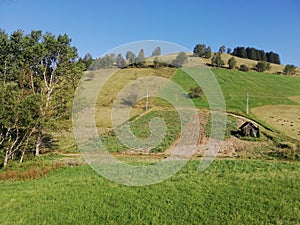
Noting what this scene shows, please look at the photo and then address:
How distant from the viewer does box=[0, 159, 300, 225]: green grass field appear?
934 cm

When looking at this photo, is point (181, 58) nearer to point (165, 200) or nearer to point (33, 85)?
point (33, 85)

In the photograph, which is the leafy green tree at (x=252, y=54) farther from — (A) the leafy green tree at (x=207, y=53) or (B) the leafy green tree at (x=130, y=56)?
(B) the leafy green tree at (x=130, y=56)

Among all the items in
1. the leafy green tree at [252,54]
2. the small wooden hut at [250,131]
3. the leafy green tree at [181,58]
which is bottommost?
the small wooden hut at [250,131]

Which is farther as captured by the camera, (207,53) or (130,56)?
(207,53)

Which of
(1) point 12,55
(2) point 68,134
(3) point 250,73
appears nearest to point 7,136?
(1) point 12,55

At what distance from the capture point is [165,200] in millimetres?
10719

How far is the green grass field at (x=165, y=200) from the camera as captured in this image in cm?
934

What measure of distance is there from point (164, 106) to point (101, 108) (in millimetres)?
9955

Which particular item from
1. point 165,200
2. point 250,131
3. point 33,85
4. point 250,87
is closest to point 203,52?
point 250,87

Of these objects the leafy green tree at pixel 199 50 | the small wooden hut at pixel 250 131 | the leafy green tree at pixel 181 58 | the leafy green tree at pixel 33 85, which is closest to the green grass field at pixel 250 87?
the leafy green tree at pixel 181 58

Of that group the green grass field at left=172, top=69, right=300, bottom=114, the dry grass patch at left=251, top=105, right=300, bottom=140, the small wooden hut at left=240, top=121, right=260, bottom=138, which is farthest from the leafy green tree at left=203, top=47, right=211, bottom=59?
the small wooden hut at left=240, top=121, right=260, bottom=138

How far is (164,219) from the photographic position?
9.30 meters

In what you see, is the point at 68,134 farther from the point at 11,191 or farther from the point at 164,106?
the point at 11,191

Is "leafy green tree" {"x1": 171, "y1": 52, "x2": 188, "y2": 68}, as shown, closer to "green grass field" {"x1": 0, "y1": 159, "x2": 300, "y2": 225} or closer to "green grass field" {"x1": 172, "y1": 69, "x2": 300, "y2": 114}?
"green grass field" {"x1": 172, "y1": 69, "x2": 300, "y2": 114}
